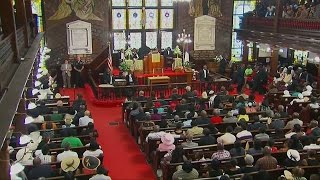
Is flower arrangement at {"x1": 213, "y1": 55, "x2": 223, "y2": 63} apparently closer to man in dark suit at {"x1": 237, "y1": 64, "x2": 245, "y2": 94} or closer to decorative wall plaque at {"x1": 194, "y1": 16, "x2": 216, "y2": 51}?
decorative wall plaque at {"x1": 194, "y1": 16, "x2": 216, "y2": 51}

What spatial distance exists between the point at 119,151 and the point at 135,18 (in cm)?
1320

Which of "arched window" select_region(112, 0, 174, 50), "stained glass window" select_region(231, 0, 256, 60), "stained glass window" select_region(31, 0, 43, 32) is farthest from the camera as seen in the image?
"stained glass window" select_region(231, 0, 256, 60)

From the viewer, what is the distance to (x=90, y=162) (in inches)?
374

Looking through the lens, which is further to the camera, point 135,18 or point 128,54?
point 135,18

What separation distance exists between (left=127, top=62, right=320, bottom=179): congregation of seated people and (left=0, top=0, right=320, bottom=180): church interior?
0.04m

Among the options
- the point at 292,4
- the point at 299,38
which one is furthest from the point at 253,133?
the point at 292,4

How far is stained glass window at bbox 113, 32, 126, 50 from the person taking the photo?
24.2 meters

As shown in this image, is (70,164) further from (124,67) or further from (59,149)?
(124,67)

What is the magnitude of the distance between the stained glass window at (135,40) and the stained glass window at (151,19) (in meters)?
0.80

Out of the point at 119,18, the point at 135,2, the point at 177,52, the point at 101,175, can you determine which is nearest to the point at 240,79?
the point at 177,52

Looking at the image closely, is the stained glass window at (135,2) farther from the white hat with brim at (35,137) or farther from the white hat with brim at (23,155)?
the white hat with brim at (23,155)

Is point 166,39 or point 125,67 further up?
point 166,39

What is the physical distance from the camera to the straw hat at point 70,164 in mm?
9164

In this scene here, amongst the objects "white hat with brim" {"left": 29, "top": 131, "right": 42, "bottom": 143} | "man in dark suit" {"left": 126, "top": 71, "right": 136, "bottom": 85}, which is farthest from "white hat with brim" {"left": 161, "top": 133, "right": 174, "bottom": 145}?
"man in dark suit" {"left": 126, "top": 71, "right": 136, "bottom": 85}
